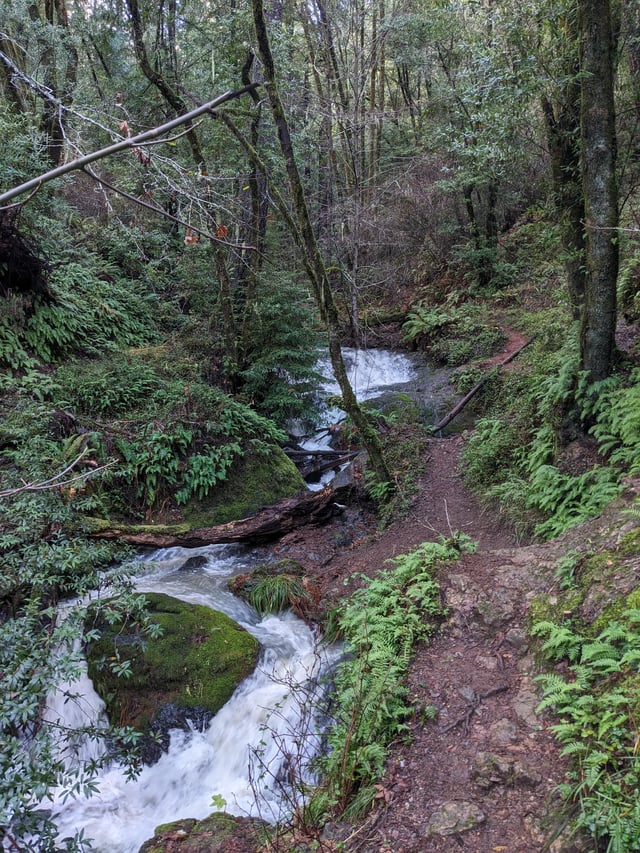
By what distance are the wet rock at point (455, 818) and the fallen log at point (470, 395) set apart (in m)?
8.35

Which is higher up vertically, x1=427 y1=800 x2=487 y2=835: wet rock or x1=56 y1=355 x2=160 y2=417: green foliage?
x1=56 y1=355 x2=160 y2=417: green foliage

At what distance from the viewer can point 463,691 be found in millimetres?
4016

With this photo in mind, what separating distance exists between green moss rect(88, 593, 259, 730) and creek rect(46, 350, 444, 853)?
158 millimetres

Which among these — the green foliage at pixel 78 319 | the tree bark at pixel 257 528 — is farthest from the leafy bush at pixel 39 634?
the green foliage at pixel 78 319

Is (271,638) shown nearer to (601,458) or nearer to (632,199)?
(601,458)

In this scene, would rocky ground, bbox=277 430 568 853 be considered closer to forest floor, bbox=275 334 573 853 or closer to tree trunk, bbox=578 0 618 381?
forest floor, bbox=275 334 573 853

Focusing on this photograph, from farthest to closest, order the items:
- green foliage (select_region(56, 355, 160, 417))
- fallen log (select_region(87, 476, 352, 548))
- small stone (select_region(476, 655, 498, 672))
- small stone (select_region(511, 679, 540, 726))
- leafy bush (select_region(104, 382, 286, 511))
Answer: green foliage (select_region(56, 355, 160, 417)) < leafy bush (select_region(104, 382, 286, 511)) < fallen log (select_region(87, 476, 352, 548)) < small stone (select_region(476, 655, 498, 672)) < small stone (select_region(511, 679, 540, 726))

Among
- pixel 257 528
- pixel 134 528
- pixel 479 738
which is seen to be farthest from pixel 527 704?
pixel 134 528

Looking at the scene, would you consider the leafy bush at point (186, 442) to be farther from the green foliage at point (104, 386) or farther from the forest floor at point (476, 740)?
the forest floor at point (476, 740)

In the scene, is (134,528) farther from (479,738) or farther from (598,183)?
(598,183)

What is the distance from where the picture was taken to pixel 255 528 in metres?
8.50

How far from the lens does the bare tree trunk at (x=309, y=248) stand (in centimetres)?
704

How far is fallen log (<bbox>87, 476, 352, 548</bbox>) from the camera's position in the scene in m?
7.52

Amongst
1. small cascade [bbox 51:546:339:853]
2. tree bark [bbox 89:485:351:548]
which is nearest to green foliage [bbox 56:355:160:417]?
tree bark [bbox 89:485:351:548]
